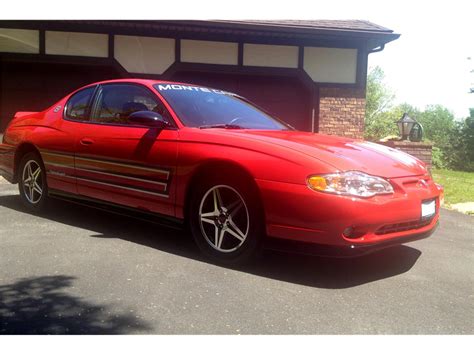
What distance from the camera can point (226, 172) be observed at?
3.60 meters

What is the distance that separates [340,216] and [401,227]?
22.7 inches

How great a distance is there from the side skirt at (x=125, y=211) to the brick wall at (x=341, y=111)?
26.0ft

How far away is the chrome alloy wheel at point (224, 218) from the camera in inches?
141

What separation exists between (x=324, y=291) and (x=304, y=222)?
1.66ft


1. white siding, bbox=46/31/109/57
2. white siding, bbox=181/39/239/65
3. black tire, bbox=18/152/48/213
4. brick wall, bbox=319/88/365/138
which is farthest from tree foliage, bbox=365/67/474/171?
black tire, bbox=18/152/48/213

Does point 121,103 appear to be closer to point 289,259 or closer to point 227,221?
point 227,221

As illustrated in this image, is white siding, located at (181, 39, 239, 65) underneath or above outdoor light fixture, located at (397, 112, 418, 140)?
above

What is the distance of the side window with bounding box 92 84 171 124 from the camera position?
429cm

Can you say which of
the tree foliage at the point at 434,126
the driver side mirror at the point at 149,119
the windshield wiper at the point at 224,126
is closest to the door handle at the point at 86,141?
the driver side mirror at the point at 149,119

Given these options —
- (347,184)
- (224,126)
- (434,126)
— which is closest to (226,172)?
(224,126)

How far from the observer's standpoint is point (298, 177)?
321cm

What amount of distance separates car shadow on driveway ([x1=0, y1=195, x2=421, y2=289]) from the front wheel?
0.15 m

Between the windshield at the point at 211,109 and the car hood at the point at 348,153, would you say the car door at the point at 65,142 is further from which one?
the car hood at the point at 348,153

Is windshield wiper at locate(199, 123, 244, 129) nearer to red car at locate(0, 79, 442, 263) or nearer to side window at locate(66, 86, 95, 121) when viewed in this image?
red car at locate(0, 79, 442, 263)
